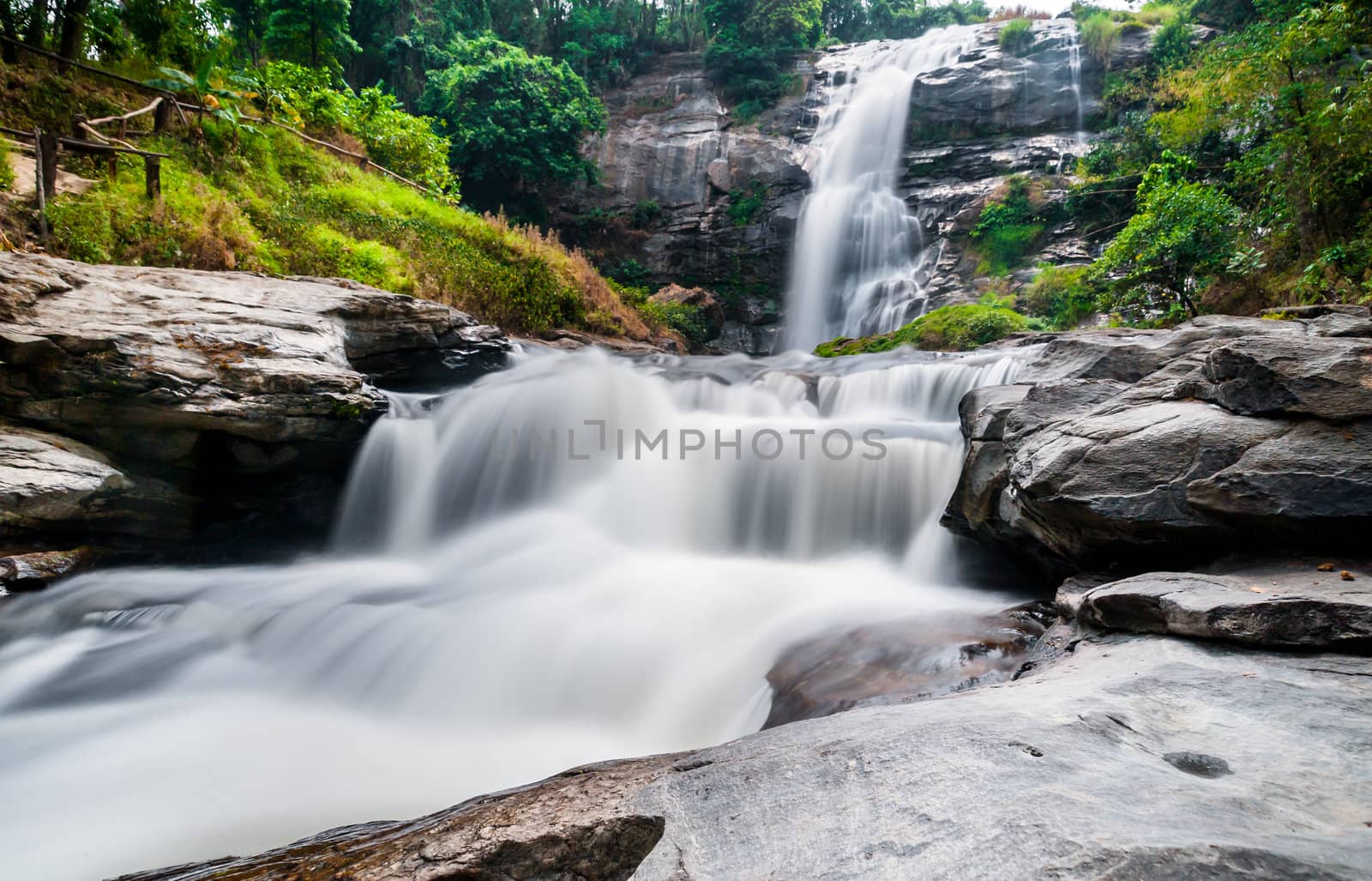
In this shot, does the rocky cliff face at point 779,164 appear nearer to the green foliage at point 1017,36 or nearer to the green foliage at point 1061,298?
the green foliage at point 1017,36

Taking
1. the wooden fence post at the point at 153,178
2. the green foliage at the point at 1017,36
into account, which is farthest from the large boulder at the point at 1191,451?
the green foliage at the point at 1017,36

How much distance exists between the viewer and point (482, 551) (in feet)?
20.4

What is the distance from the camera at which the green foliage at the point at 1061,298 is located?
11.3 meters

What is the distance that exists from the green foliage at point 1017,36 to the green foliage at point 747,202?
31.8ft

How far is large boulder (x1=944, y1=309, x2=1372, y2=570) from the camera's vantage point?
9.77ft

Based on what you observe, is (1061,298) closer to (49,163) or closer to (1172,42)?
(1172,42)

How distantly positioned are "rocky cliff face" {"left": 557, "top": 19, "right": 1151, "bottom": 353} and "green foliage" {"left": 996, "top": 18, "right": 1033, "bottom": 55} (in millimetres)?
300

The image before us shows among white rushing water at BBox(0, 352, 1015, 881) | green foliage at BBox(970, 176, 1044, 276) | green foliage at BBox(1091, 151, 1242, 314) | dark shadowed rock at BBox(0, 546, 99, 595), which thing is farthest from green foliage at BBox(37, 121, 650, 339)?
green foliage at BBox(970, 176, 1044, 276)

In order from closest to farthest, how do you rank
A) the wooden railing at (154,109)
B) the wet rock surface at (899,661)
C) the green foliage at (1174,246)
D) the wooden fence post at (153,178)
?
the wet rock surface at (899,661)
the wooden fence post at (153,178)
the green foliage at (1174,246)
the wooden railing at (154,109)

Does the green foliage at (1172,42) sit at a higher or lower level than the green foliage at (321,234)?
higher

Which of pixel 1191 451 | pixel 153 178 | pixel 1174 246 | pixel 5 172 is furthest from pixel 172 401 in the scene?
pixel 1174 246

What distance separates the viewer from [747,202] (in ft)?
70.5

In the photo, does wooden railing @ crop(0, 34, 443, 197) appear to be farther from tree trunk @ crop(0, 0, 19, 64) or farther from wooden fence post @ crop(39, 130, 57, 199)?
wooden fence post @ crop(39, 130, 57, 199)

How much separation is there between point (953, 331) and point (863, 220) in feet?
30.7
